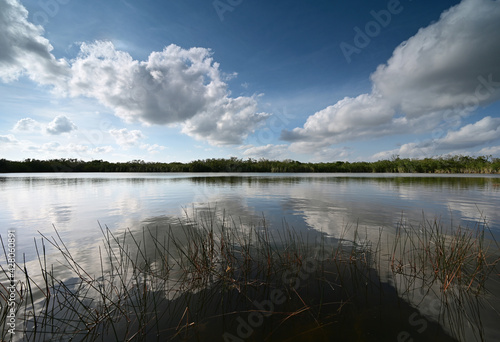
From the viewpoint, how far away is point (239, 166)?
94500 millimetres

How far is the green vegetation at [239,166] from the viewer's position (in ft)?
245

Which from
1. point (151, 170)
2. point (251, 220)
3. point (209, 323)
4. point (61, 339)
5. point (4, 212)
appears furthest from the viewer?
point (151, 170)

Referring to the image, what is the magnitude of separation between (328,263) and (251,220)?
14.1 ft

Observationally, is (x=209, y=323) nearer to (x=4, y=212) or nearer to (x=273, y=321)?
(x=273, y=321)

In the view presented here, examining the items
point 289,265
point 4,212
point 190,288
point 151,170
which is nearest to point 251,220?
point 289,265

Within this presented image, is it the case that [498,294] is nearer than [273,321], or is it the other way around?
[273,321]

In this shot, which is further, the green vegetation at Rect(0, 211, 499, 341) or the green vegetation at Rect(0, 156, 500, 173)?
the green vegetation at Rect(0, 156, 500, 173)

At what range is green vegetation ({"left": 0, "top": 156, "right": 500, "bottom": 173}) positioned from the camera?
245 ft

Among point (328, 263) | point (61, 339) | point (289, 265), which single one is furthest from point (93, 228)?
point (328, 263)

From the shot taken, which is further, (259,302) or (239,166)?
(239,166)

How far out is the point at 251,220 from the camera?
352 inches

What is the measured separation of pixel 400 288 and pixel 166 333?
438 centimetres

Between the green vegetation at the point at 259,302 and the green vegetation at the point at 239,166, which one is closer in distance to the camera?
the green vegetation at the point at 259,302

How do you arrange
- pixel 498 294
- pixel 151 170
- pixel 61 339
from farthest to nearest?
pixel 151 170 < pixel 498 294 < pixel 61 339
